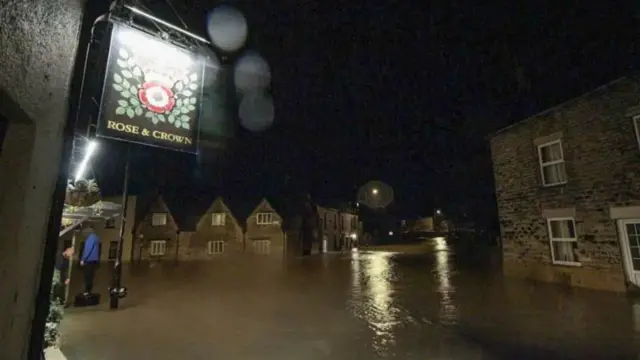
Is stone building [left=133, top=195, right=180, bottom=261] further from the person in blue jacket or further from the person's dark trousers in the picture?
the person in blue jacket

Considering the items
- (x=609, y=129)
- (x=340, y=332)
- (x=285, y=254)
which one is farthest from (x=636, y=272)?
(x=285, y=254)

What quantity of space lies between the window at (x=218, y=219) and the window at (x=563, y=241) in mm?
30854

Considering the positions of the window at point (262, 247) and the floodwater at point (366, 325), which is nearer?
the floodwater at point (366, 325)

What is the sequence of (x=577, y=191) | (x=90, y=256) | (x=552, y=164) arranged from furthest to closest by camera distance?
(x=552, y=164)
(x=577, y=191)
(x=90, y=256)

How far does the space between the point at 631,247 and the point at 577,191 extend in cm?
226

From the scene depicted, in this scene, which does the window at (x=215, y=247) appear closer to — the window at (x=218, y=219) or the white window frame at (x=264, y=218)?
the window at (x=218, y=219)

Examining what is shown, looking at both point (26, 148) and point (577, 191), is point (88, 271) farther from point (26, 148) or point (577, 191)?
point (577, 191)

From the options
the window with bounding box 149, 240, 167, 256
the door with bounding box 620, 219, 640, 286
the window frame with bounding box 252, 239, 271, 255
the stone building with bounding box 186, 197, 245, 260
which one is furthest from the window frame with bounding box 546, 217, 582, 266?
the window with bounding box 149, 240, 167, 256

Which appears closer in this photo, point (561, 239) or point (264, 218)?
point (561, 239)

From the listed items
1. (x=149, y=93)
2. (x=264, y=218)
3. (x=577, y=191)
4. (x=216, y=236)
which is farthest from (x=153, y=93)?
(x=216, y=236)

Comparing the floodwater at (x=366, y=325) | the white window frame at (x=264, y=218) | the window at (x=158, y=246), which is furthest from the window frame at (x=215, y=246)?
the floodwater at (x=366, y=325)

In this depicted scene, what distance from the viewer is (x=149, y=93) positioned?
456cm

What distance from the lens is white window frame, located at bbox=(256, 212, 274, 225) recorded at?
3662 cm

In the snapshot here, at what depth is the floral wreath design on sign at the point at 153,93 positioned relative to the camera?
14.3 feet
